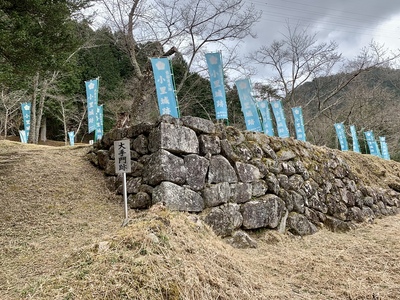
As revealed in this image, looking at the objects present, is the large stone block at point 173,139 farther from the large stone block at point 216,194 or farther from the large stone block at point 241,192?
the large stone block at point 241,192

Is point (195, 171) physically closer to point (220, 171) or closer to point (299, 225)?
point (220, 171)

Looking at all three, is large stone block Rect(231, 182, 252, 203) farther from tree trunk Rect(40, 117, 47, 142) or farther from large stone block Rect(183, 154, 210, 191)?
tree trunk Rect(40, 117, 47, 142)

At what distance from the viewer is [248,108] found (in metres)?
7.84

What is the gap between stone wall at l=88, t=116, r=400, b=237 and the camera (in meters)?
4.32

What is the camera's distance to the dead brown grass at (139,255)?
2320 mm

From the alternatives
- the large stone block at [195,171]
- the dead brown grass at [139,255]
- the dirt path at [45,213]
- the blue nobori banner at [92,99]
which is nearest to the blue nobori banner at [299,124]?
the dead brown grass at [139,255]

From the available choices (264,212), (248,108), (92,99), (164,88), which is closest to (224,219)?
(264,212)

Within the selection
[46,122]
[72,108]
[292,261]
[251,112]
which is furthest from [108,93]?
[292,261]

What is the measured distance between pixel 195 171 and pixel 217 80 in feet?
10.4

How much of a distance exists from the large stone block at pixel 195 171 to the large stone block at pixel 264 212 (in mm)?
864

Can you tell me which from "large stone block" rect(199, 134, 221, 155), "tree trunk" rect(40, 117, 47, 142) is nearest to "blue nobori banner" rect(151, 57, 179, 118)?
"large stone block" rect(199, 134, 221, 155)

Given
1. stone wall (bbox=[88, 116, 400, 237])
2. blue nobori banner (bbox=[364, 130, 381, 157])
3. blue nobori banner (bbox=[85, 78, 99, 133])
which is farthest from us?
blue nobori banner (bbox=[364, 130, 381, 157])

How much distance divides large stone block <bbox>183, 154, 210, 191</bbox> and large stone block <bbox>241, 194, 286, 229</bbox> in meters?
0.86

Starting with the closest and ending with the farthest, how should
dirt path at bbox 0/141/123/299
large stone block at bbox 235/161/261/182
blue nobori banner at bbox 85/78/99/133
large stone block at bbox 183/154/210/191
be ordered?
1. dirt path at bbox 0/141/123/299
2. large stone block at bbox 183/154/210/191
3. large stone block at bbox 235/161/261/182
4. blue nobori banner at bbox 85/78/99/133
